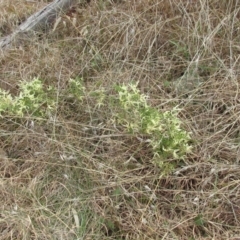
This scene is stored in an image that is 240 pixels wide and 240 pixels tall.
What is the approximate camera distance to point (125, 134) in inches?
91.1

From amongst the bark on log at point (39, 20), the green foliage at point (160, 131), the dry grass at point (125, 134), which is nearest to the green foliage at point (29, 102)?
the dry grass at point (125, 134)

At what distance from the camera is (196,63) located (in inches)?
105

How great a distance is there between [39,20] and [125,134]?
1.34m

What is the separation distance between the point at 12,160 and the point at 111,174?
522 millimetres

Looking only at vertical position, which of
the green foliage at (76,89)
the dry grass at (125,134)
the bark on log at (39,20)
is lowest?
the dry grass at (125,134)

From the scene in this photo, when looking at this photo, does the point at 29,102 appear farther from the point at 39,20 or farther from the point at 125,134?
the point at 39,20

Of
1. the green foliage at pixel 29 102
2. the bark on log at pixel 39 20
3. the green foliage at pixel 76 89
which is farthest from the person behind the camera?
the bark on log at pixel 39 20

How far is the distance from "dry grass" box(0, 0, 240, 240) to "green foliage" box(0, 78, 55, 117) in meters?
0.07

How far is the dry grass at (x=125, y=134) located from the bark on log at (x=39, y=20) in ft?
0.31

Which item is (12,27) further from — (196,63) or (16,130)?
(196,63)

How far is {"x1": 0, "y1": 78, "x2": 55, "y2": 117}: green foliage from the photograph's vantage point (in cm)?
240

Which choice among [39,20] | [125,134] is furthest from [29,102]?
[39,20]

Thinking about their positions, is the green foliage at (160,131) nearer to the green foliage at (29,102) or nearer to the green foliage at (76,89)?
the green foliage at (76,89)

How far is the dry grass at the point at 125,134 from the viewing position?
6.73 ft
